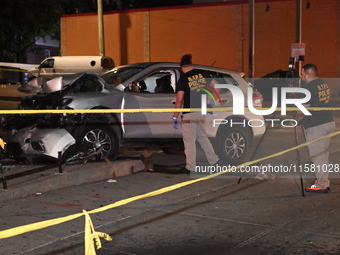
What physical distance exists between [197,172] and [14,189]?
10.2 ft

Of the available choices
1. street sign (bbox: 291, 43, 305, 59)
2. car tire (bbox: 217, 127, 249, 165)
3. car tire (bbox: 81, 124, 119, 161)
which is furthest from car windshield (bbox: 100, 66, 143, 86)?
street sign (bbox: 291, 43, 305, 59)

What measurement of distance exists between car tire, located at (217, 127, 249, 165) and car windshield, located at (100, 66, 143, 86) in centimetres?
189

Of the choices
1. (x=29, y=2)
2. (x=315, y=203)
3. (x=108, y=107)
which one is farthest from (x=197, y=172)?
(x=29, y=2)

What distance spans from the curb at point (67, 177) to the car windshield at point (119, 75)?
1523 millimetres

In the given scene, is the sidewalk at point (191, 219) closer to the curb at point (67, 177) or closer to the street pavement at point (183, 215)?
the street pavement at point (183, 215)

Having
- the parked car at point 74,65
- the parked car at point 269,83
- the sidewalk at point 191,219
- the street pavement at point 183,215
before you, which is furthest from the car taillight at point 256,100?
the parked car at point 74,65

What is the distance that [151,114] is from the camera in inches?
372

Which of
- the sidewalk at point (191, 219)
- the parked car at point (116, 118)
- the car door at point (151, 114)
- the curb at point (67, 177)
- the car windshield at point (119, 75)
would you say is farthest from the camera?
the car windshield at point (119, 75)

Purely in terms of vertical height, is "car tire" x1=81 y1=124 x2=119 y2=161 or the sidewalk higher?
"car tire" x1=81 y1=124 x2=119 y2=161

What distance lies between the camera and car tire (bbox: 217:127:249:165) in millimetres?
9749

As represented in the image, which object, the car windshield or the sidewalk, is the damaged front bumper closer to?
the sidewalk

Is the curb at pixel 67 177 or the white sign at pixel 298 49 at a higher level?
the white sign at pixel 298 49

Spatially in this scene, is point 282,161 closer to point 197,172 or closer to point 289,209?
point 197,172

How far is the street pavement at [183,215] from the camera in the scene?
540 cm
